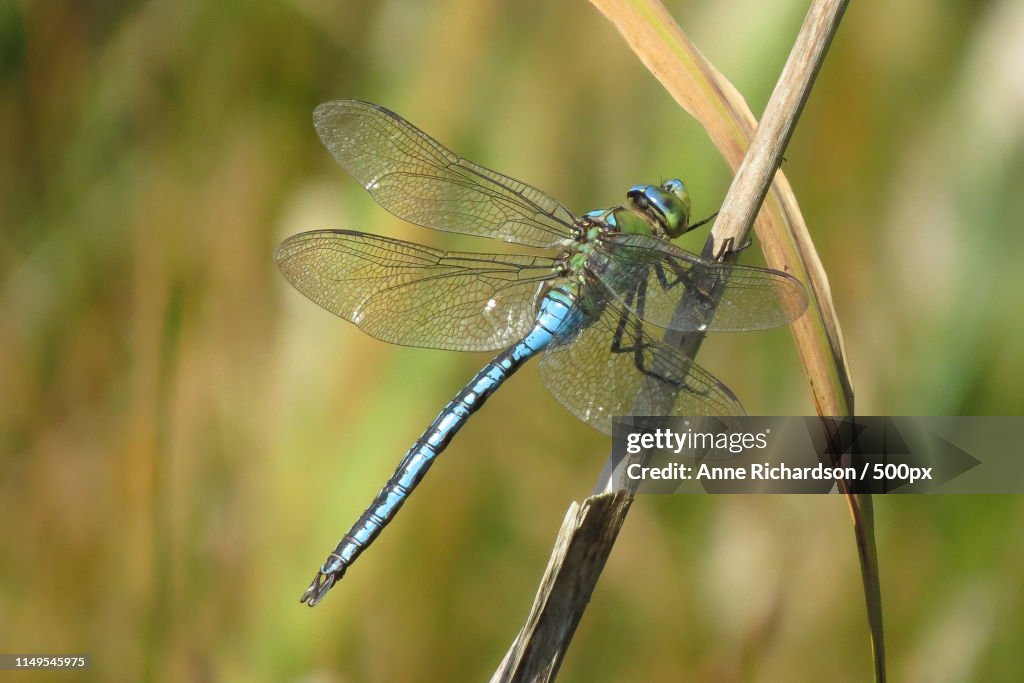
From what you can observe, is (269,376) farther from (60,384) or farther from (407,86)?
(407,86)

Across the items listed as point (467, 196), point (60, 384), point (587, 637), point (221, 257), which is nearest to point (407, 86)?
point (467, 196)

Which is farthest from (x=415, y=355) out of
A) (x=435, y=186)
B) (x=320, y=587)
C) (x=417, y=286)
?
(x=320, y=587)

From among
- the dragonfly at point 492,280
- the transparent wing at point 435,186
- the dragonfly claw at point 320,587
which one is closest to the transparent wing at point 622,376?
the dragonfly at point 492,280

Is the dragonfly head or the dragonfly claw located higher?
the dragonfly head

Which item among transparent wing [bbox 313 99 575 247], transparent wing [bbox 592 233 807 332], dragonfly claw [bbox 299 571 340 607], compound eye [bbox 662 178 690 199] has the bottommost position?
dragonfly claw [bbox 299 571 340 607]

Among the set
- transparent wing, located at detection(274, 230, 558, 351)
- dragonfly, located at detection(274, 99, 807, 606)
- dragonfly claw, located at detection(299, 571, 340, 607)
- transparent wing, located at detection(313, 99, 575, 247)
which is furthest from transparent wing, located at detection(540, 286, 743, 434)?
dragonfly claw, located at detection(299, 571, 340, 607)

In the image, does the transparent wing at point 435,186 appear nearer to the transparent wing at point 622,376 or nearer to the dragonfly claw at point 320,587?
the transparent wing at point 622,376

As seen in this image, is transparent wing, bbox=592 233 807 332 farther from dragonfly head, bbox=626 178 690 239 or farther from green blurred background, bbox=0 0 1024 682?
green blurred background, bbox=0 0 1024 682
